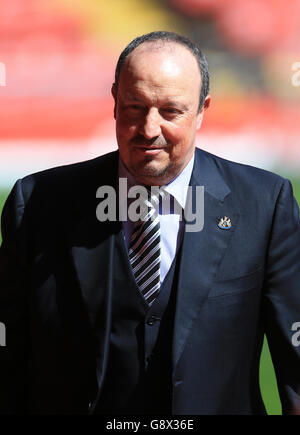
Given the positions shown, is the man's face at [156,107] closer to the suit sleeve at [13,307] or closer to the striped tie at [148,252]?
the striped tie at [148,252]

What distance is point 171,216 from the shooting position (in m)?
1.57

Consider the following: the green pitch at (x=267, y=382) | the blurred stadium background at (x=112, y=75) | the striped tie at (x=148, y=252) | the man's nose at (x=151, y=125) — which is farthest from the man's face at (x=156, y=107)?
the green pitch at (x=267, y=382)

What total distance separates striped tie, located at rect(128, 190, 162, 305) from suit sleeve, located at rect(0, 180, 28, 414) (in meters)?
0.25


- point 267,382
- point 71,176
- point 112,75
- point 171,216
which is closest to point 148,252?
point 171,216

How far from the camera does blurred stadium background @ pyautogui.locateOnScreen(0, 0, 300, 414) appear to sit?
212cm

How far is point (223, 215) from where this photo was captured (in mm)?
1569

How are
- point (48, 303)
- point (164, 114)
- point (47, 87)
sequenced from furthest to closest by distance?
point (47, 87) → point (48, 303) → point (164, 114)

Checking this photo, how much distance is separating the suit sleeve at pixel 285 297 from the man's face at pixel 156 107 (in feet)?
0.95

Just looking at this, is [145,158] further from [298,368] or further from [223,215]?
[298,368]

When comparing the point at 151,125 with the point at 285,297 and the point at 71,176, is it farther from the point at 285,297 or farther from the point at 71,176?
the point at 285,297

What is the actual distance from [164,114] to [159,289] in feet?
1.23

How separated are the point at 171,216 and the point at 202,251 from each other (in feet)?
0.36
